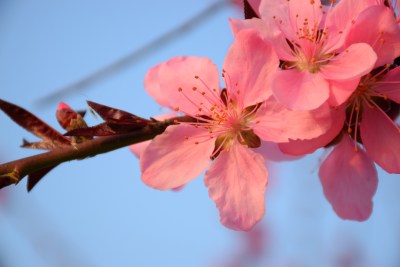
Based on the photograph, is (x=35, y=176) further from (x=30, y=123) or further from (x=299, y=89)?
(x=299, y=89)

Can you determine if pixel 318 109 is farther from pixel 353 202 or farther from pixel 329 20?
pixel 353 202

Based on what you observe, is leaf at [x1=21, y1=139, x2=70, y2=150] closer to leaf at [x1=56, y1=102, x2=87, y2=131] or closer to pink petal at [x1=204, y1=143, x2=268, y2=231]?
leaf at [x1=56, y1=102, x2=87, y2=131]

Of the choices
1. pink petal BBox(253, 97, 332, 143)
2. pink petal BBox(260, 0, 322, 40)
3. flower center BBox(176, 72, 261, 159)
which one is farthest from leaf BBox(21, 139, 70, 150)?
pink petal BBox(260, 0, 322, 40)

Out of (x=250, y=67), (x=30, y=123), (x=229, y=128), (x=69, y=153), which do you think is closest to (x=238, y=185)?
(x=229, y=128)

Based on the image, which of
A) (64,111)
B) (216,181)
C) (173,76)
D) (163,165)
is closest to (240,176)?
(216,181)

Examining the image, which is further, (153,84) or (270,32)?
(153,84)

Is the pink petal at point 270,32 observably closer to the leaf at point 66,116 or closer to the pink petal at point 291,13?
the pink petal at point 291,13
